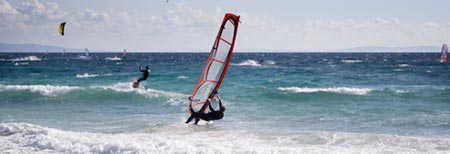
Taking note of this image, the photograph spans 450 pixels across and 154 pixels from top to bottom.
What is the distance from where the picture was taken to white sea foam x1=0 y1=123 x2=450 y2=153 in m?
8.56

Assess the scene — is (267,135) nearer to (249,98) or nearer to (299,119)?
(299,119)

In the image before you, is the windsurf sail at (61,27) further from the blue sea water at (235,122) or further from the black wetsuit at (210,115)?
the black wetsuit at (210,115)

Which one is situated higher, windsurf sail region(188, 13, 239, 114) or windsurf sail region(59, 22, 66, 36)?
windsurf sail region(59, 22, 66, 36)

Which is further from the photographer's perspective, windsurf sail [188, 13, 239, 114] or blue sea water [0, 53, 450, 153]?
windsurf sail [188, 13, 239, 114]

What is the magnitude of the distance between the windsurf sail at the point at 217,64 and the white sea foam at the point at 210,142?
705 mm

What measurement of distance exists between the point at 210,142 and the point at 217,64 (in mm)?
1613

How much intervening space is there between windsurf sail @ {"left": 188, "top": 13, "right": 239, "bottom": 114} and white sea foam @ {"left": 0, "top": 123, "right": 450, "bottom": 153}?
0.71 metres

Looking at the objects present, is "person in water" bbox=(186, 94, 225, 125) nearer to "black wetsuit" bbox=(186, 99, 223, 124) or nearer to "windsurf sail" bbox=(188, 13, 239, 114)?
"black wetsuit" bbox=(186, 99, 223, 124)

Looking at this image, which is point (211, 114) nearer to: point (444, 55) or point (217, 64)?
point (217, 64)

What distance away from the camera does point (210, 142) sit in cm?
937

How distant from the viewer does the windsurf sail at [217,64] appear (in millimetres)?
9406

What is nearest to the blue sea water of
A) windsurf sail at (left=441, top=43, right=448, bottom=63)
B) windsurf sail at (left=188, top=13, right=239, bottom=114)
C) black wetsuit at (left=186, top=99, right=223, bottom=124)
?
black wetsuit at (left=186, top=99, right=223, bottom=124)

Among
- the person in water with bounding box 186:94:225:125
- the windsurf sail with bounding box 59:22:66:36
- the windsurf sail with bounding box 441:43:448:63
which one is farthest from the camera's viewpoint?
the windsurf sail with bounding box 441:43:448:63

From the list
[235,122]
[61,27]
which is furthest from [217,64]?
[61,27]
